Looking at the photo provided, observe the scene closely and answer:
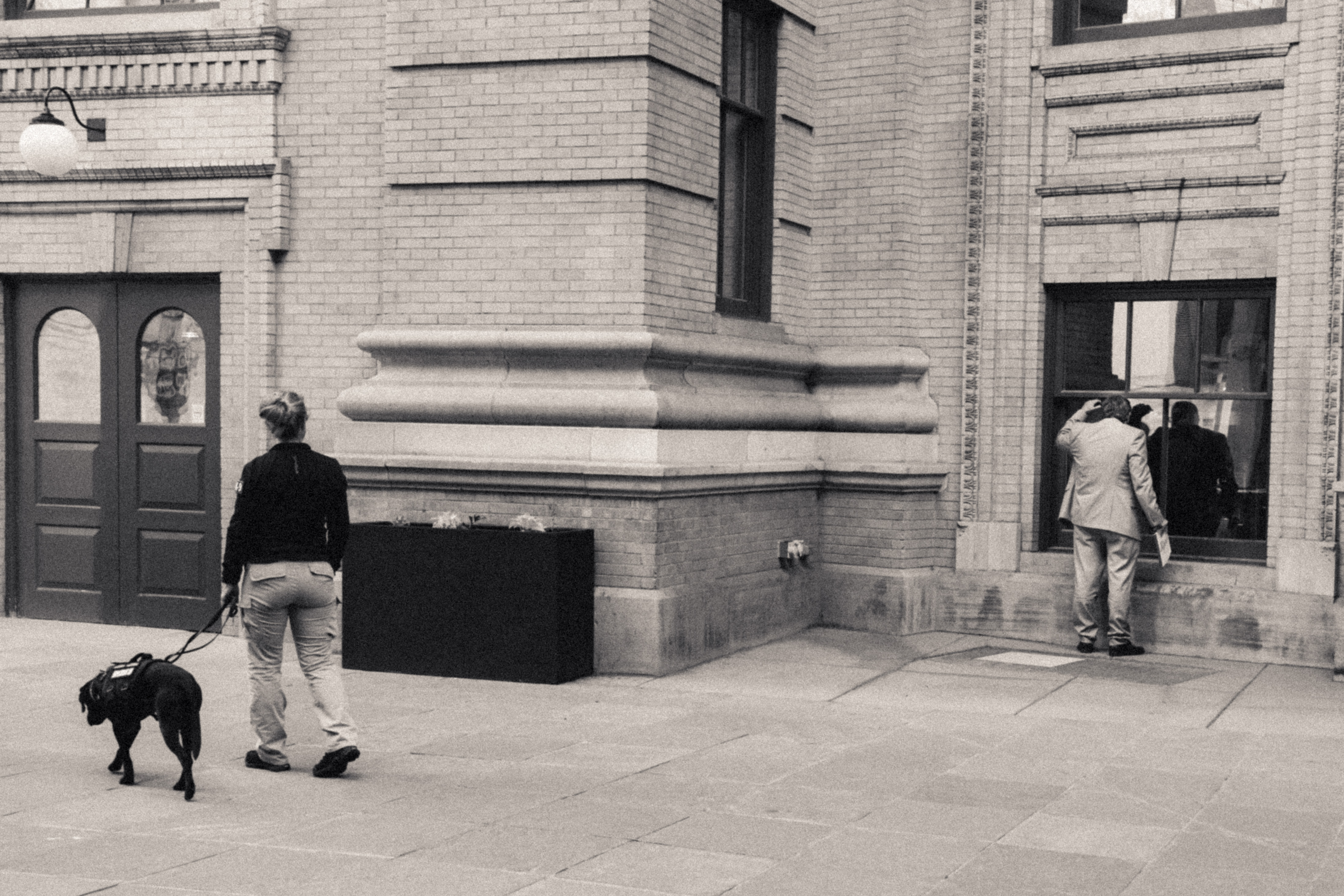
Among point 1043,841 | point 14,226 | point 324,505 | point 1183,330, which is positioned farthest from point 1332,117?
point 14,226

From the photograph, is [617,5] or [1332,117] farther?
[1332,117]

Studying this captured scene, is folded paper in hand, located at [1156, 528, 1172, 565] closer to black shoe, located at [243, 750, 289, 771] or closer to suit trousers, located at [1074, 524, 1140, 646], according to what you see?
suit trousers, located at [1074, 524, 1140, 646]

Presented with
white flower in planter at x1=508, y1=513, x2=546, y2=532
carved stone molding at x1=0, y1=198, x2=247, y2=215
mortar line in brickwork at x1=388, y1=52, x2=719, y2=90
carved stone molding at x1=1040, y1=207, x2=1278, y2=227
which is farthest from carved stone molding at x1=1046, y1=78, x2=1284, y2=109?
carved stone molding at x1=0, y1=198, x2=247, y2=215

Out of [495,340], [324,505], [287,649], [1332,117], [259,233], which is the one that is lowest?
[287,649]

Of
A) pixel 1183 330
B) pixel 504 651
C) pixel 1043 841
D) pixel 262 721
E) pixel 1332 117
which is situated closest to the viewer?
pixel 1043 841

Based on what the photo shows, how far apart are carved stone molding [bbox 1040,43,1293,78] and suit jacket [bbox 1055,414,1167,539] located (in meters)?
2.58

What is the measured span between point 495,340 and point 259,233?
2297mm

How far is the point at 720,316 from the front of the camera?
1107 cm

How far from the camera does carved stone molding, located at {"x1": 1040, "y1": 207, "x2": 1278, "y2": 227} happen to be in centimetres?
1098

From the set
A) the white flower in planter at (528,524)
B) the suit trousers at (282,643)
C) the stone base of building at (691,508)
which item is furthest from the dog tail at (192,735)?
the stone base of building at (691,508)

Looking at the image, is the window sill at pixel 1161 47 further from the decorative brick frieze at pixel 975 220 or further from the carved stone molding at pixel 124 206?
the carved stone molding at pixel 124 206

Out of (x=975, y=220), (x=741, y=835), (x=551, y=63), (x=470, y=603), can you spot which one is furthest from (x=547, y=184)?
(x=741, y=835)

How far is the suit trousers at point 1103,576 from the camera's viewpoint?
11.0m

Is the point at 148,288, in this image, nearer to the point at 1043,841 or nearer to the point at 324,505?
the point at 324,505
